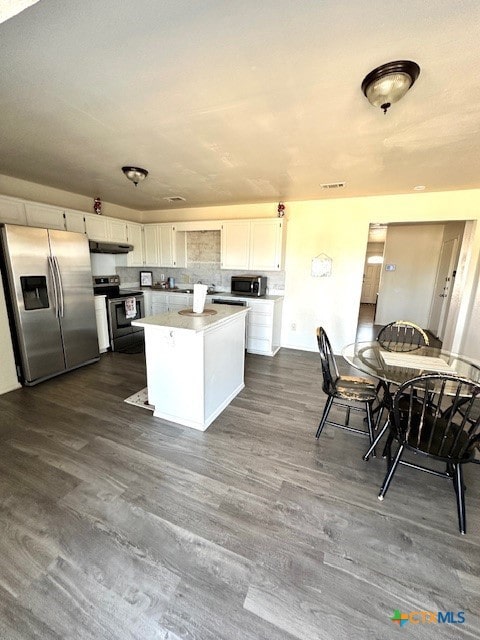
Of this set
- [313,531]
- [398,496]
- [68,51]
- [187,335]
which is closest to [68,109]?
[68,51]

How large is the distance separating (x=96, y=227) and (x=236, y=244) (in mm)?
2301

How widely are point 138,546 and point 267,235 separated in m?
4.01

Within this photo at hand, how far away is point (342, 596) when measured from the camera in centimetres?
120

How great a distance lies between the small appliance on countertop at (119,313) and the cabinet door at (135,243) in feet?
1.66

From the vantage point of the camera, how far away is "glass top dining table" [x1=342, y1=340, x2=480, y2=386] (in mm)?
2027

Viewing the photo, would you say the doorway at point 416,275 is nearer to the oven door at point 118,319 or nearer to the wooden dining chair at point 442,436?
the wooden dining chair at point 442,436

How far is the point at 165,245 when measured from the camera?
5086 mm

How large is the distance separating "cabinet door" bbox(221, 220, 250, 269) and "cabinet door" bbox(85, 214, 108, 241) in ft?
6.57

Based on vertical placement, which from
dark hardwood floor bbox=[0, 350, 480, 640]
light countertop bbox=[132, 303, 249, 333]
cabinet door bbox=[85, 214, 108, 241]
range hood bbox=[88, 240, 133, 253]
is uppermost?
cabinet door bbox=[85, 214, 108, 241]

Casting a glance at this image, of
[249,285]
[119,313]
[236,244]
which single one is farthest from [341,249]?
[119,313]

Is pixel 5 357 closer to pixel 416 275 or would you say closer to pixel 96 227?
pixel 96 227

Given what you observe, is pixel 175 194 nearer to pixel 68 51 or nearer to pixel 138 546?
pixel 68 51

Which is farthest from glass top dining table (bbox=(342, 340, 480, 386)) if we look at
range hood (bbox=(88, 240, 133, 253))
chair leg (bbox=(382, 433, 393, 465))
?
range hood (bbox=(88, 240, 133, 253))

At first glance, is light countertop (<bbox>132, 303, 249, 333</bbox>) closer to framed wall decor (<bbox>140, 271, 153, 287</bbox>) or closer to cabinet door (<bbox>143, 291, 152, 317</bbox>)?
cabinet door (<bbox>143, 291, 152, 317</bbox>)
